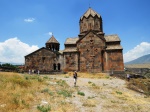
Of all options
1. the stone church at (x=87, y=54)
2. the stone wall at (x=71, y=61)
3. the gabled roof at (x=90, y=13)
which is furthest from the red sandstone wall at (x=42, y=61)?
the gabled roof at (x=90, y=13)

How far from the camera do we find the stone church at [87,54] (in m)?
30.1

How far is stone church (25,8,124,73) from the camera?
3011 cm

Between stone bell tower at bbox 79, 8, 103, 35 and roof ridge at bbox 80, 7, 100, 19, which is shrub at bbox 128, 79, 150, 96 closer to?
stone bell tower at bbox 79, 8, 103, 35

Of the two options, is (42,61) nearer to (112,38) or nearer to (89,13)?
(89,13)

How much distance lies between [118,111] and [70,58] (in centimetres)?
2419

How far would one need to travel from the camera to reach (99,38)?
31.2 m

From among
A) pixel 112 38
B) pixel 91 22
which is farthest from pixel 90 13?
pixel 112 38

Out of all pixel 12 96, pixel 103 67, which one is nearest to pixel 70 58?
pixel 103 67

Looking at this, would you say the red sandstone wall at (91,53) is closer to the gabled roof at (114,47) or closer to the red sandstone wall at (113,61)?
the red sandstone wall at (113,61)

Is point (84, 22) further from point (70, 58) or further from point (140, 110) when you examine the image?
point (140, 110)

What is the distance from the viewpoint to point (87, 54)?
102 ft

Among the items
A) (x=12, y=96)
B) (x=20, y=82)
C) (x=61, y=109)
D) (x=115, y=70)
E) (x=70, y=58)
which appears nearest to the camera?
(x=61, y=109)

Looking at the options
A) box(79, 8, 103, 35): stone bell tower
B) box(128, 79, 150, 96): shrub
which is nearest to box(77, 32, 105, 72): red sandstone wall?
box(79, 8, 103, 35): stone bell tower

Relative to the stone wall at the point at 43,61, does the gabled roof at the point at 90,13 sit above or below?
above
